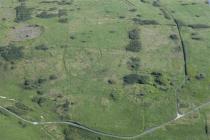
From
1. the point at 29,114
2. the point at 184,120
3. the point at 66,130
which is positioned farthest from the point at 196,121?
the point at 29,114

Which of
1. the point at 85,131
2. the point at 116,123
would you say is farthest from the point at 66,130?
the point at 116,123

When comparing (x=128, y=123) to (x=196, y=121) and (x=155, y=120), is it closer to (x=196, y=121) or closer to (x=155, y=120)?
(x=155, y=120)

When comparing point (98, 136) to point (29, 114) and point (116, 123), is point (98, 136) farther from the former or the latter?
point (29, 114)

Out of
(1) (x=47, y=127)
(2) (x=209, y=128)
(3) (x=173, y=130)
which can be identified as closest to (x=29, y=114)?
(1) (x=47, y=127)

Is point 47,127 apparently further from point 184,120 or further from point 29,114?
point 184,120

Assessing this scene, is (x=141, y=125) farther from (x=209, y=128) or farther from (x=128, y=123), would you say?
(x=209, y=128)

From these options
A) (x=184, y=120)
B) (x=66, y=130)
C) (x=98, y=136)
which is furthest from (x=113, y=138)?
(x=184, y=120)
